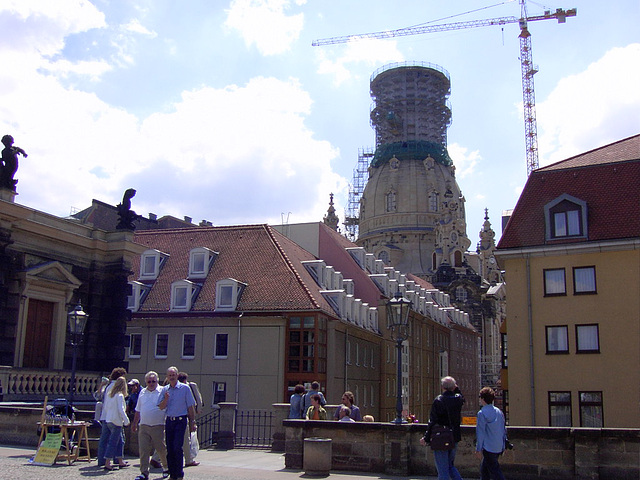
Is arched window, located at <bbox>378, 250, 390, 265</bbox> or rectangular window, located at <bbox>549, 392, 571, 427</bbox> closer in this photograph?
rectangular window, located at <bbox>549, 392, 571, 427</bbox>

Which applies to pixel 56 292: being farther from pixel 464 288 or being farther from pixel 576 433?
pixel 464 288

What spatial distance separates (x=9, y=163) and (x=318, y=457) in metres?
14.5

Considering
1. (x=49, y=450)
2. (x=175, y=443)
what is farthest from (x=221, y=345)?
(x=175, y=443)

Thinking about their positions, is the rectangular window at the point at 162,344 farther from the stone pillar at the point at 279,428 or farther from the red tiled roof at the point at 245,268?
the stone pillar at the point at 279,428

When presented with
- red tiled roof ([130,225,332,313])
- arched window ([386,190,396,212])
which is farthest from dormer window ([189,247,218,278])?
arched window ([386,190,396,212])

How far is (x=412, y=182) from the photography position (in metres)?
108

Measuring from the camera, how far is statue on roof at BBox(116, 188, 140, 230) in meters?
27.8

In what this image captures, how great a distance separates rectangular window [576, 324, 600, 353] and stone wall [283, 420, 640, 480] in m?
14.7

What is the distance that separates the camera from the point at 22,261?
23.8 metres

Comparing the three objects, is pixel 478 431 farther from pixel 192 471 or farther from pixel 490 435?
pixel 192 471

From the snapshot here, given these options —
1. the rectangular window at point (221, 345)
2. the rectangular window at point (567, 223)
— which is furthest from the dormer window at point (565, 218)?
the rectangular window at point (221, 345)

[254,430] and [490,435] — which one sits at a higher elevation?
[490,435]

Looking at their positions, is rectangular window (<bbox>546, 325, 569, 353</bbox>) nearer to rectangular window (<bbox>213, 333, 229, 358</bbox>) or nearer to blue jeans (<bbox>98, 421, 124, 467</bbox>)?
rectangular window (<bbox>213, 333, 229, 358</bbox>)

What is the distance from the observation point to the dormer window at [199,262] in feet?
137
